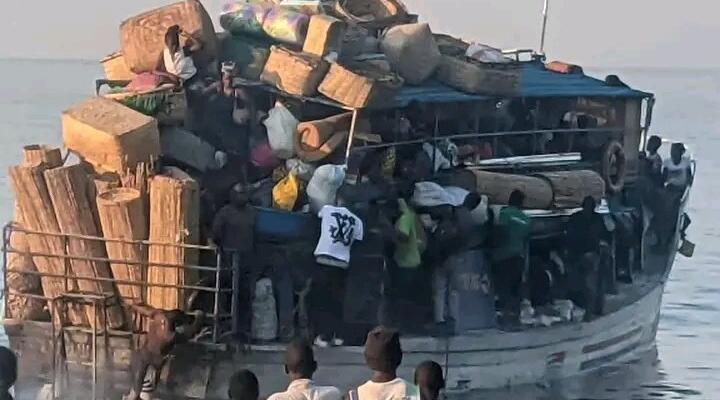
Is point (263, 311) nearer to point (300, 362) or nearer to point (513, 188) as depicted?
point (513, 188)

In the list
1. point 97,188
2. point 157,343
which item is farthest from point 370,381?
point 97,188

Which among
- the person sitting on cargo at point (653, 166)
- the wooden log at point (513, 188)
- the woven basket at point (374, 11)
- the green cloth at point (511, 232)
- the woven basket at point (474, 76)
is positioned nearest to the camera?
the green cloth at point (511, 232)

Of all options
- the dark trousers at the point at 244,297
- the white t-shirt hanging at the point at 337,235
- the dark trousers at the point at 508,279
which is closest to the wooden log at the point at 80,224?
the dark trousers at the point at 244,297

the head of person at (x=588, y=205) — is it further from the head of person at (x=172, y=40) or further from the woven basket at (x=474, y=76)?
the head of person at (x=172, y=40)

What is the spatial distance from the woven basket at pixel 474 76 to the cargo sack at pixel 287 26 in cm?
158

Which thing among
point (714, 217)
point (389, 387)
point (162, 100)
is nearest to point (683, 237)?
point (162, 100)

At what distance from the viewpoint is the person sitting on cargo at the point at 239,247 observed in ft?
45.1

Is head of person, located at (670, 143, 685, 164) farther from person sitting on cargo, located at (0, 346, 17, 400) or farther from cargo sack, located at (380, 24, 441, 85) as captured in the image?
person sitting on cargo, located at (0, 346, 17, 400)

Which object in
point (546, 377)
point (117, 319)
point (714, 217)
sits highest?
point (117, 319)

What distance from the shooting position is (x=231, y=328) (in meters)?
14.0

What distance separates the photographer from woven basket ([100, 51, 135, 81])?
16562 mm

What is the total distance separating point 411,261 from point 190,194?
218cm

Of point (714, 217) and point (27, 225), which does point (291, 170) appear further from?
point (714, 217)

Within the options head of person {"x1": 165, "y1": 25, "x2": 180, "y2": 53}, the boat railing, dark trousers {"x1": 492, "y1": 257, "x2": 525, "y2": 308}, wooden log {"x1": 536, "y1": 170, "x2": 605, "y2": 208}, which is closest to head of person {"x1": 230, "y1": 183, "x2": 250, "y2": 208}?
the boat railing
